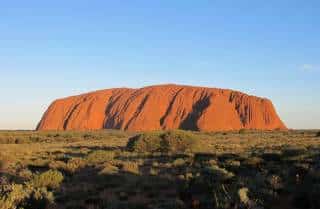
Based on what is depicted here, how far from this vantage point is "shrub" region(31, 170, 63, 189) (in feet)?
43.5

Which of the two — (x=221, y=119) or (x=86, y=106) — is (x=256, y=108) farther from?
(x=86, y=106)

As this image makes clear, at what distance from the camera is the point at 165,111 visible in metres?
126

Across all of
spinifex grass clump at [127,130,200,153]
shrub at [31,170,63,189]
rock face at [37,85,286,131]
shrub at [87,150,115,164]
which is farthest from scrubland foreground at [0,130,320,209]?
rock face at [37,85,286,131]

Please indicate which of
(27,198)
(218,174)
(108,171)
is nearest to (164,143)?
(108,171)

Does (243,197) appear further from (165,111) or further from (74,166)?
(165,111)

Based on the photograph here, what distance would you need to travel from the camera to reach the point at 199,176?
41.8 feet

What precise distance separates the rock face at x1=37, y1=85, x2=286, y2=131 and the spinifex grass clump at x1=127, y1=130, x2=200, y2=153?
81447 mm

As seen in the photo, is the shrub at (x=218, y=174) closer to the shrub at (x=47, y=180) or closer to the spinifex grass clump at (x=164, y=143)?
the shrub at (x=47, y=180)

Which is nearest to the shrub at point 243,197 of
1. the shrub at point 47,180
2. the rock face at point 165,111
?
the shrub at point 47,180

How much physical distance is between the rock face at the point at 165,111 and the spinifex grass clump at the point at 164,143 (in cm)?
8145

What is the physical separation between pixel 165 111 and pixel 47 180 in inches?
4434

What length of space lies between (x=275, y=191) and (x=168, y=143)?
58.1 feet

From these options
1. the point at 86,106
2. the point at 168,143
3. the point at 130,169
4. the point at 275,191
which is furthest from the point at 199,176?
the point at 86,106

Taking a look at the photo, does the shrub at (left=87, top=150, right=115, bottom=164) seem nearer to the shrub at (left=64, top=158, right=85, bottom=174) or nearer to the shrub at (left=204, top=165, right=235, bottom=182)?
the shrub at (left=64, top=158, right=85, bottom=174)
